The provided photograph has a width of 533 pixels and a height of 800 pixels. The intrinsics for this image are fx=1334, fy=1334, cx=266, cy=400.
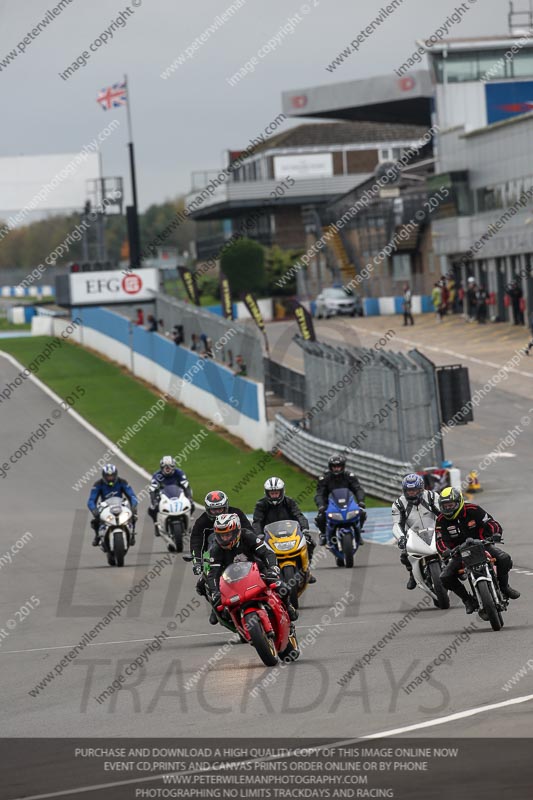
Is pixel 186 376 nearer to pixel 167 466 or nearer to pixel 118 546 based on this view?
pixel 167 466

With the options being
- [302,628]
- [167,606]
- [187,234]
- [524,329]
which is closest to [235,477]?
[167,606]

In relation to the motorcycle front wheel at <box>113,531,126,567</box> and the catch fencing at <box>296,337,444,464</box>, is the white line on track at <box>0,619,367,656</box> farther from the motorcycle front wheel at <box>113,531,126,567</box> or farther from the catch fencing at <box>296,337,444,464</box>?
the catch fencing at <box>296,337,444,464</box>

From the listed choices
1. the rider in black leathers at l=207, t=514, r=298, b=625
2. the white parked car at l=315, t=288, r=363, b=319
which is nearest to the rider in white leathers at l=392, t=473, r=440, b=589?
the rider in black leathers at l=207, t=514, r=298, b=625

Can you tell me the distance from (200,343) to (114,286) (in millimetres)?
11802

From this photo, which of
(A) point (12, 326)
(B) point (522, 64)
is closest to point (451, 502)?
(B) point (522, 64)

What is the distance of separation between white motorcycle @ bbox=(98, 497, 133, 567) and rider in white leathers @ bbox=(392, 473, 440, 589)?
6.06 metres

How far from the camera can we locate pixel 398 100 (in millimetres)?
74250

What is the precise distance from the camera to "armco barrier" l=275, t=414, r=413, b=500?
26.9m

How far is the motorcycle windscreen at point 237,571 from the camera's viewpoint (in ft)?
39.3

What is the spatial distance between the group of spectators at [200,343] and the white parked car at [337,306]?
43.1 ft

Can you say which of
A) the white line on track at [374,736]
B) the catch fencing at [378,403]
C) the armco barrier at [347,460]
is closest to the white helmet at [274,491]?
the white line on track at [374,736]

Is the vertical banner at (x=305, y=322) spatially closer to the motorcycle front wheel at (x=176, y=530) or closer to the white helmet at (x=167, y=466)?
the white helmet at (x=167, y=466)
